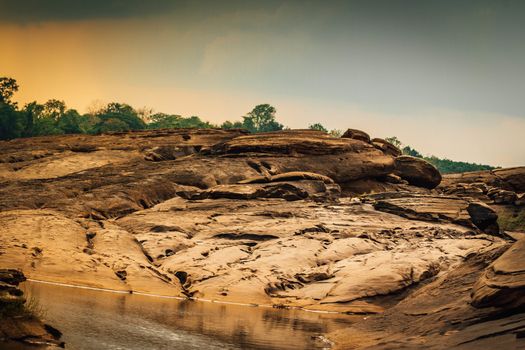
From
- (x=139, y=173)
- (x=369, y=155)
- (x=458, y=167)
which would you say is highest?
(x=458, y=167)

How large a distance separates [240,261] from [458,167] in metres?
176

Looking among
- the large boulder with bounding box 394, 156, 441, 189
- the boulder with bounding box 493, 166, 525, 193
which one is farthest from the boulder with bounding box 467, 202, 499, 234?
the boulder with bounding box 493, 166, 525, 193

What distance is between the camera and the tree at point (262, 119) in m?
182

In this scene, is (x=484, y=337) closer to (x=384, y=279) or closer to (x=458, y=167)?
(x=384, y=279)

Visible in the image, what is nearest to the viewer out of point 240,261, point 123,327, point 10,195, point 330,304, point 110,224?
point 123,327

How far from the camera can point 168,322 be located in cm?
2123

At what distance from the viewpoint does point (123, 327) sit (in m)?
19.2

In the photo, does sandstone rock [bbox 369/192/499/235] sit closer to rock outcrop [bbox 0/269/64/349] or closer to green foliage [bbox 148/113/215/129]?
rock outcrop [bbox 0/269/64/349]

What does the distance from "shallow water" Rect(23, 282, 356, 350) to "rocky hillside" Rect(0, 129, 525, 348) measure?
1660mm

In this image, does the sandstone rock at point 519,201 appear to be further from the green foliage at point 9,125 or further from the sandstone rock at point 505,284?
the green foliage at point 9,125

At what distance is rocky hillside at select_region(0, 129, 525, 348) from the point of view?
2084 cm

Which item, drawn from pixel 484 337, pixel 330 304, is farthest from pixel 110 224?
pixel 484 337

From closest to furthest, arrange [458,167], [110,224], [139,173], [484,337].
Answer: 1. [484,337]
2. [110,224]
3. [139,173]
4. [458,167]

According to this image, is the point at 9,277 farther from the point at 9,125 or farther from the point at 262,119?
the point at 262,119
